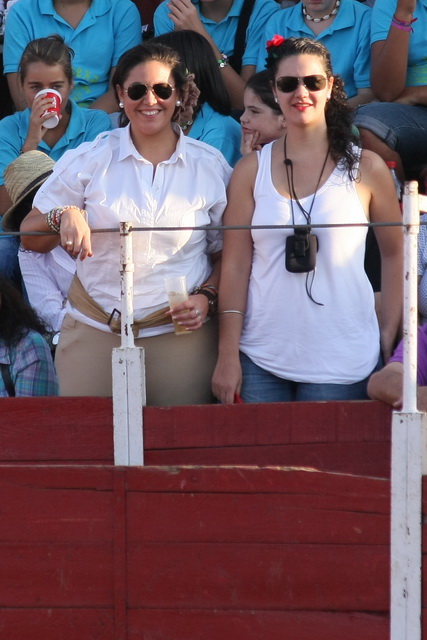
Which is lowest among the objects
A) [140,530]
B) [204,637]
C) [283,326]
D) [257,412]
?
[204,637]

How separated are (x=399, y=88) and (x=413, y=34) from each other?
0.93 ft

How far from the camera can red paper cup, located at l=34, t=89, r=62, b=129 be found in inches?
219

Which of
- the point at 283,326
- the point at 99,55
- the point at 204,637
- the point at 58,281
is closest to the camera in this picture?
the point at 204,637

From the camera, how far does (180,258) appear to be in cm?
406

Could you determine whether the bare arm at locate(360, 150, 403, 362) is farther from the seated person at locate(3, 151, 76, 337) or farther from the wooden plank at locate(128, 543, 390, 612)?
the seated person at locate(3, 151, 76, 337)

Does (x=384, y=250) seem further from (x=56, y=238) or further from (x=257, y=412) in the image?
(x=56, y=238)

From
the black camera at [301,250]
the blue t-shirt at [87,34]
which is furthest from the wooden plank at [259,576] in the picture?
the blue t-shirt at [87,34]

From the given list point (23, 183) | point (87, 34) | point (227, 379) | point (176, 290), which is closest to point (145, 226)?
point (176, 290)

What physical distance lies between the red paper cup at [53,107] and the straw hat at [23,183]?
49 cm

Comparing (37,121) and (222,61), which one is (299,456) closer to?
(37,121)

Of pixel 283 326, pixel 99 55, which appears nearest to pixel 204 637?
pixel 283 326

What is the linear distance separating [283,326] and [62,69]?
2.23m

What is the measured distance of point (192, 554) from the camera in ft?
12.3

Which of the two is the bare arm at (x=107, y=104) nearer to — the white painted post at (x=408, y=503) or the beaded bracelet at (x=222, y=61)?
the beaded bracelet at (x=222, y=61)
